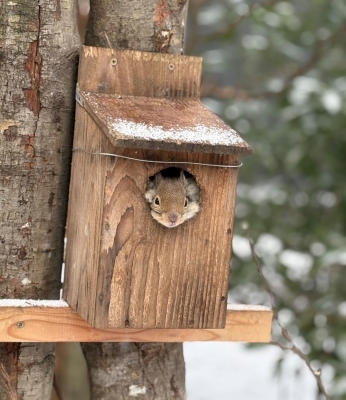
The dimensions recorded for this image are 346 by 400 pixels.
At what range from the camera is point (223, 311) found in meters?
2.14

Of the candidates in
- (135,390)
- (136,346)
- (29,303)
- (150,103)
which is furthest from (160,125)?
(135,390)

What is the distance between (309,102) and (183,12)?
162cm

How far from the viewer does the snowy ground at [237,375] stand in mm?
5629

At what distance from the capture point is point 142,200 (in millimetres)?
2031

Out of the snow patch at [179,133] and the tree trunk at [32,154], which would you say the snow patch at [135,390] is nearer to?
the tree trunk at [32,154]

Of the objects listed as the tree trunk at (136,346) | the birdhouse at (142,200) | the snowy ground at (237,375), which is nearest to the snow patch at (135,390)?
the tree trunk at (136,346)

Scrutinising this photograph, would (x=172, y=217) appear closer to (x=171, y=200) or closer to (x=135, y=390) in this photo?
(x=171, y=200)

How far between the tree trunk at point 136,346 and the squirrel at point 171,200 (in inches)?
19.1

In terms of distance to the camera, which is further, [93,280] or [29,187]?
[29,187]

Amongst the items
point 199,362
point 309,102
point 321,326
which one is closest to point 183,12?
point 309,102

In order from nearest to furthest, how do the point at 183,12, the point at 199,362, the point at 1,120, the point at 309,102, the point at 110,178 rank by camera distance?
the point at 110,178 → the point at 1,120 → the point at 183,12 → the point at 309,102 → the point at 199,362

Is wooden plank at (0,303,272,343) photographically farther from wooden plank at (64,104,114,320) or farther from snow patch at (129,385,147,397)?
snow patch at (129,385,147,397)

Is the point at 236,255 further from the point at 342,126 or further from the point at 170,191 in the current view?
the point at 170,191

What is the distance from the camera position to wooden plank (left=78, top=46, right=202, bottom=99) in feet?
7.13
